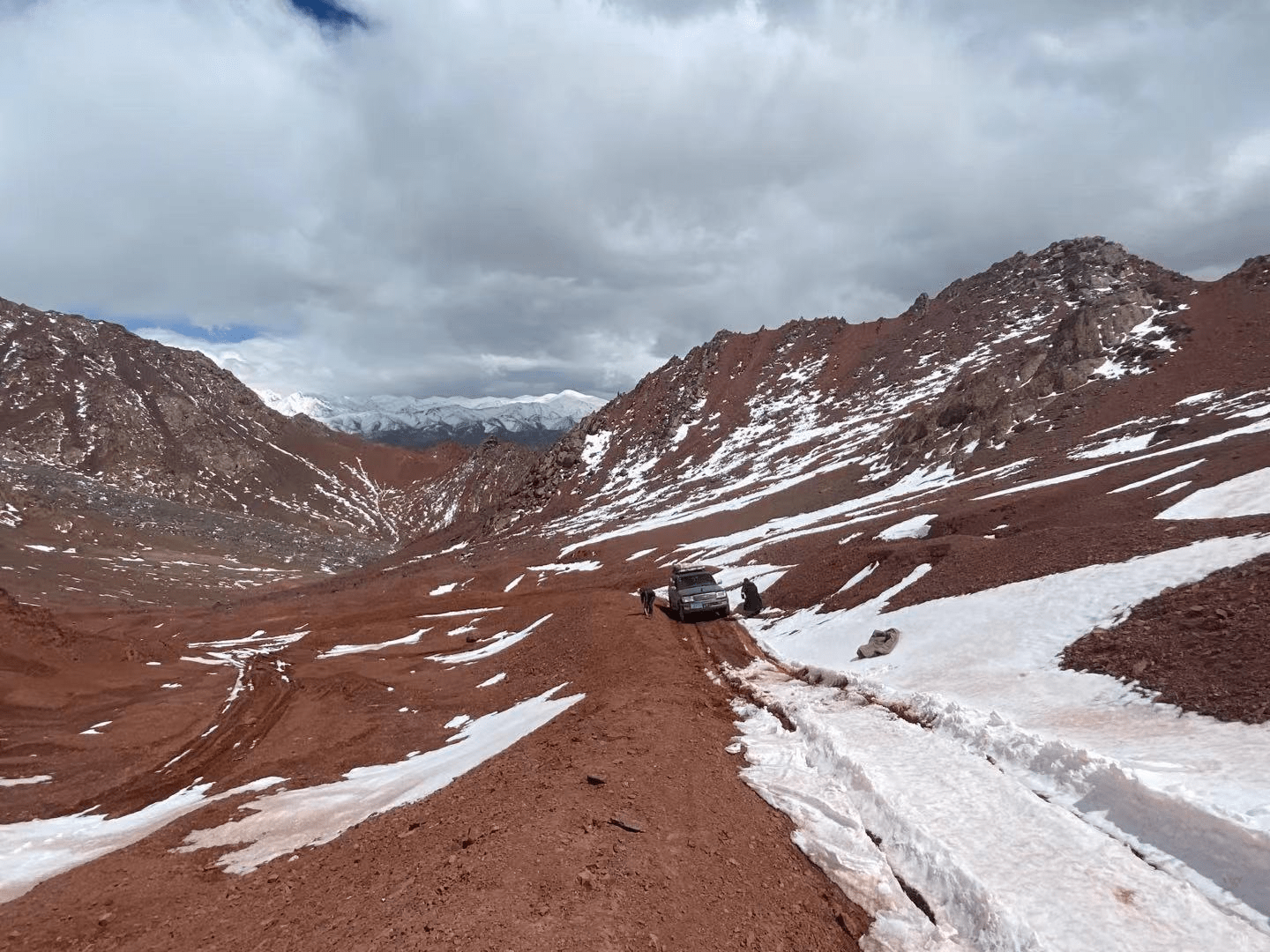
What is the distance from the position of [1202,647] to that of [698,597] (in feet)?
54.9

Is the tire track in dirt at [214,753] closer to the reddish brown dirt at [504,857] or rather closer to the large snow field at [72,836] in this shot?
the reddish brown dirt at [504,857]

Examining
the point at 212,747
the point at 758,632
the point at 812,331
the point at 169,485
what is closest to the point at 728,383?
the point at 812,331

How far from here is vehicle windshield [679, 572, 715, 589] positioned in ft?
88.6

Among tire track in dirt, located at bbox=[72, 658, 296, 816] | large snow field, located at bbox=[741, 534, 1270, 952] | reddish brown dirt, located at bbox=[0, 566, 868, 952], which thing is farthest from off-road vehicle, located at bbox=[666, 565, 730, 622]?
tire track in dirt, located at bbox=[72, 658, 296, 816]

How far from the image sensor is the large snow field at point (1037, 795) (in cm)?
613

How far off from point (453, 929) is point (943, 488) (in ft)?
163

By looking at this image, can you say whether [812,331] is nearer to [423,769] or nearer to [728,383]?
[728,383]

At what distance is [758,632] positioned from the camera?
2480cm

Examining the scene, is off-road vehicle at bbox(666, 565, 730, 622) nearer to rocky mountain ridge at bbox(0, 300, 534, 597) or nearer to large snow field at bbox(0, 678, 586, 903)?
large snow field at bbox(0, 678, 586, 903)

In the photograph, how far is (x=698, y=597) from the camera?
86.3 feet

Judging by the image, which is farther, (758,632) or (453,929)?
(758,632)

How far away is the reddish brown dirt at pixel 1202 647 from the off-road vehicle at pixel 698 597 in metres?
14.0

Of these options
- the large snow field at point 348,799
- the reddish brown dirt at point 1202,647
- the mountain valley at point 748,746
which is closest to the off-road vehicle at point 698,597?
the mountain valley at point 748,746

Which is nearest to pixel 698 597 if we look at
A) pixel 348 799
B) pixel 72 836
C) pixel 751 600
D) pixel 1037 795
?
pixel 751 600
